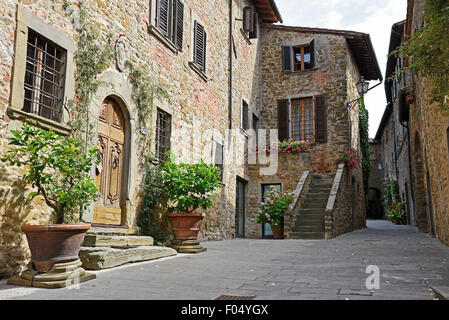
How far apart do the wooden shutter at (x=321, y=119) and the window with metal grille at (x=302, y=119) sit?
0.31m

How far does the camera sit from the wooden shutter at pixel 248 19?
40.8ft

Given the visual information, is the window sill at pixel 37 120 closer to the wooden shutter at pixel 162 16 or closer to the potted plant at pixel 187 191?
the potted plant at pixel 187 191

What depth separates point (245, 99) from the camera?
40.6 feet

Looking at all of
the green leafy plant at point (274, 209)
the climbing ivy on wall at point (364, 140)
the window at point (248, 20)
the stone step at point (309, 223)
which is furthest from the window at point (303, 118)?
the stone step at point (309, 223)

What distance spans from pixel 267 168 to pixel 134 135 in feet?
23.6

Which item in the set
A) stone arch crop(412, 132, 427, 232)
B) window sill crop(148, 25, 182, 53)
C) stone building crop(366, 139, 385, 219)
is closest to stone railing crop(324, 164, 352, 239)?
stone arch crop(412, 132, 427, 232)

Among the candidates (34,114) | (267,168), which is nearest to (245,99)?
(267,168)

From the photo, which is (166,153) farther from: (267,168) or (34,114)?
(267,168)

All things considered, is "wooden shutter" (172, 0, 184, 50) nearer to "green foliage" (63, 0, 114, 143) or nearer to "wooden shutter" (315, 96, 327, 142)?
"green foliage" (63, 0, 114, 143)

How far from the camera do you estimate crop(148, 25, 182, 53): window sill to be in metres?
7.15

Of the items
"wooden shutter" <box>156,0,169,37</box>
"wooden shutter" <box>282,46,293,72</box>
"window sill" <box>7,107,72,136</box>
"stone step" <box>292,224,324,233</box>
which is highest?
"wooden shutter" <box>282,46,293,72</box>

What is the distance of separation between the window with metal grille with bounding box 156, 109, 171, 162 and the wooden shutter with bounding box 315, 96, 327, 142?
680 cm

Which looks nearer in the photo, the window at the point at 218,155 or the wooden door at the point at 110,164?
the wooden door at the point at 110,164

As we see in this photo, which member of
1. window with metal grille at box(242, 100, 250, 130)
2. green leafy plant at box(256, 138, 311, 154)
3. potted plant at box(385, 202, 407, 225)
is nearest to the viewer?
window with metal grille at box(242, 100, 250, 130)
